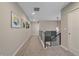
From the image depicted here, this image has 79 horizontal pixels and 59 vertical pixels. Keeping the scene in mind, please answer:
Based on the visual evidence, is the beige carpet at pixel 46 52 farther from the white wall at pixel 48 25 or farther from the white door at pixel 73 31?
the white wall at pixel 48 25

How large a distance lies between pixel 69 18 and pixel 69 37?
2.64ft

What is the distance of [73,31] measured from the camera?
520 centimetres

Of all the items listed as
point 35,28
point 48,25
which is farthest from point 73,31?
point 35,28

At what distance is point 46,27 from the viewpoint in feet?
50.1

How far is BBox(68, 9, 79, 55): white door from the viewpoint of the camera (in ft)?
15.8

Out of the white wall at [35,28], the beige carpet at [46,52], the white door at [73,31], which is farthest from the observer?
the white wall at [35,28]

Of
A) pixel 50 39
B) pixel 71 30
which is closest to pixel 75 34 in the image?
pixel 71 30

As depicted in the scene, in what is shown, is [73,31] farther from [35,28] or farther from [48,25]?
[35,28]

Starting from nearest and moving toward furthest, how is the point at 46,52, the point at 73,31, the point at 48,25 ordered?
the point at 73,31 → the point at 46,52 → the point at 48,25

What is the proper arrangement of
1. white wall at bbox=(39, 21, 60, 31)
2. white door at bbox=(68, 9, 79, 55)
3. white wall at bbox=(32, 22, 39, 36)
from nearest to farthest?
white door at bbox=(68, 9, 79, 55)
white wall at bbox=(39, 21, 60, 31)
white wall at bbox=(32, 22, 39, 36)

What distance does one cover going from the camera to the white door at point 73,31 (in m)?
4.81

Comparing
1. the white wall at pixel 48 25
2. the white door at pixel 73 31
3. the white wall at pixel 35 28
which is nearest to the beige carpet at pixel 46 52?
the white door at pixel 73 31

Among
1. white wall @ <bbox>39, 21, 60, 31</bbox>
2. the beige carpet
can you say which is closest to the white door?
the beige carpet

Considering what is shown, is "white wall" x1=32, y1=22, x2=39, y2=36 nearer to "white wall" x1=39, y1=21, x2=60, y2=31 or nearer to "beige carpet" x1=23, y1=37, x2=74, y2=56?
"white wall" x1=39, y1=21, x2=60, y2=31
